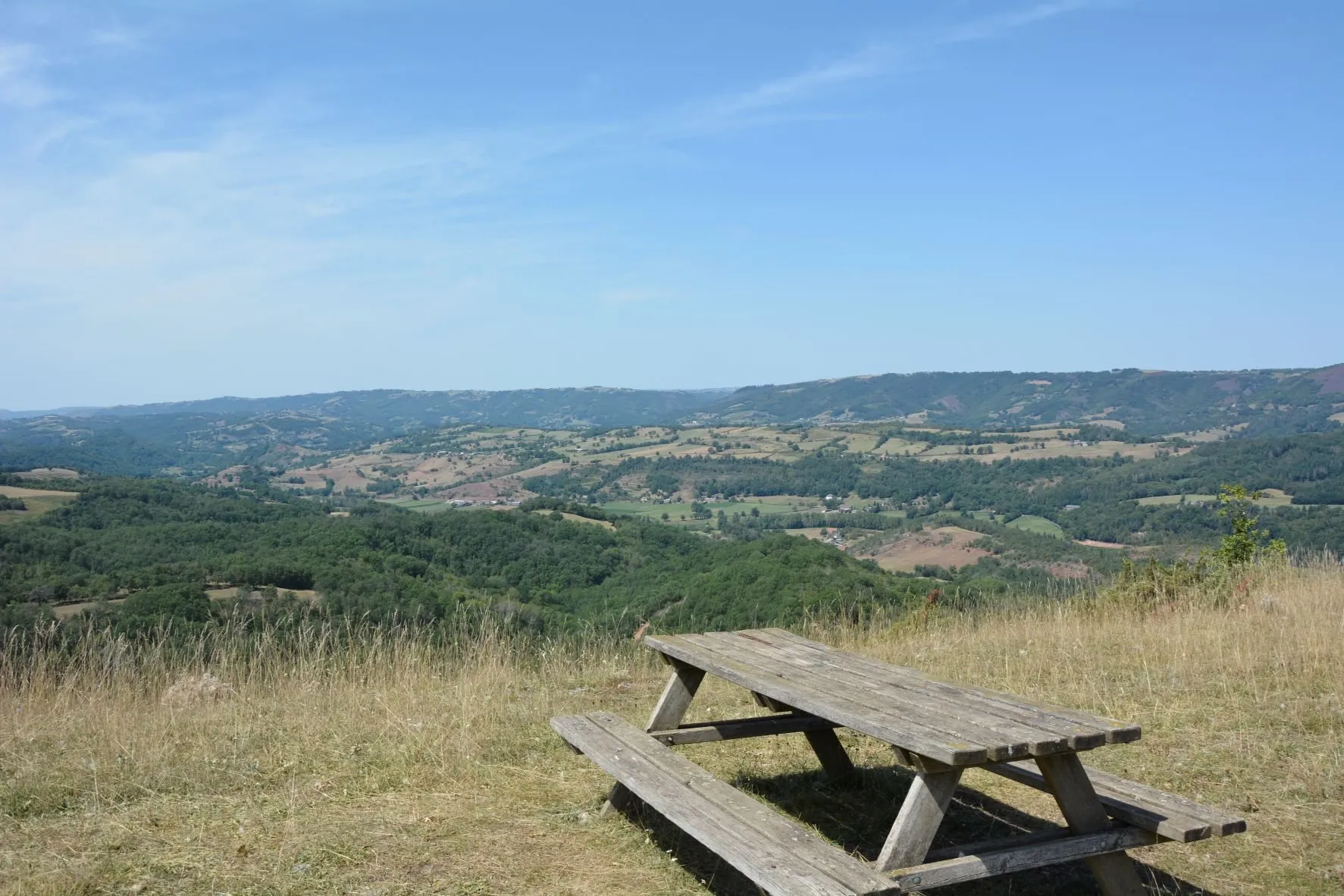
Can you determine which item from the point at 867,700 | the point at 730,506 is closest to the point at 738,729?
the point at 867,700

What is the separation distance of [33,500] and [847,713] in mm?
46589

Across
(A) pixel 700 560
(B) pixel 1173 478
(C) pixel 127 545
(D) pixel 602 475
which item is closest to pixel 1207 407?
(B) pixel 1173 478

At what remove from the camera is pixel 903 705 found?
3.26 m

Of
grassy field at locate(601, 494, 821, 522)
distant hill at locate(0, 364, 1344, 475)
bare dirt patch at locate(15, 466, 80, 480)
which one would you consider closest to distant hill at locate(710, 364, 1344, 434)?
distant hill at locate(0, 364, 1344, 475)

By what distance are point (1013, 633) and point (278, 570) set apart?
778 inches

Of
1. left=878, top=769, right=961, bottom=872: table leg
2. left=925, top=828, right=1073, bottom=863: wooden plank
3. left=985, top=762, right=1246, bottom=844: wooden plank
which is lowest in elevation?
left=925, top=828, right=1073, bottom=863: wooden plank

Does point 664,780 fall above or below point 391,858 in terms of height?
above

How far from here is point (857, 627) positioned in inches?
320

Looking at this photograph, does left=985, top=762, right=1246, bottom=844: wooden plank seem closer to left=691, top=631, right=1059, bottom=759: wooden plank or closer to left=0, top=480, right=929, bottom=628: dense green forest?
left=691, top=631, right=1059, bottom=759: wooden plank

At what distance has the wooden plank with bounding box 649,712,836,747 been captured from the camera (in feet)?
14.5

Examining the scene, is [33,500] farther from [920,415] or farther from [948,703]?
[920,415]

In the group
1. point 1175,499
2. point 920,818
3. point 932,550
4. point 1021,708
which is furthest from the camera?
point 1175,499

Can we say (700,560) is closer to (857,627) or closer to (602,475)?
(857,627)

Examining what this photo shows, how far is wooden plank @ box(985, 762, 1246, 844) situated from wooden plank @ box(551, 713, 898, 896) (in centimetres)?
97
